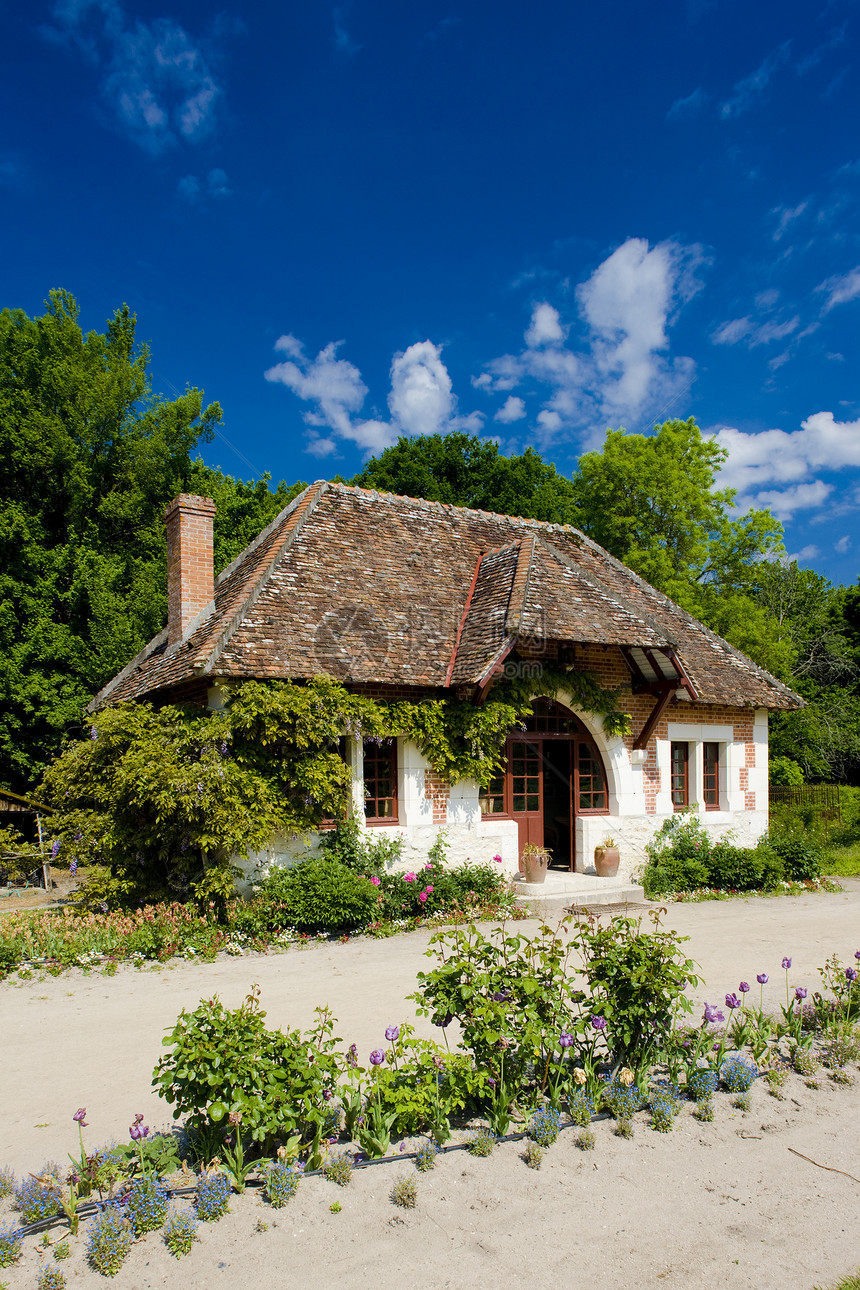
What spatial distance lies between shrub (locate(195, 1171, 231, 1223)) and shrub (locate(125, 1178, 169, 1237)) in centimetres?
15

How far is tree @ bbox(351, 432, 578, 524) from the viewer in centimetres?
2752

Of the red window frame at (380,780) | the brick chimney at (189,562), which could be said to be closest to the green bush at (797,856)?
the red window frame at (380,780)

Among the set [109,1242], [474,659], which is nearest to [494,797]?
[474,659]

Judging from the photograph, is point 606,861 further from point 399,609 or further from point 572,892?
point 399,609

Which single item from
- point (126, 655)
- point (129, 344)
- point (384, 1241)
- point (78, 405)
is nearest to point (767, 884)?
point (384, 1241)

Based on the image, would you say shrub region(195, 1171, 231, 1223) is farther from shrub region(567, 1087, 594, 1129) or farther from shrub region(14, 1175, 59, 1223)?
shrub region(567, 1087, 594, 1129)

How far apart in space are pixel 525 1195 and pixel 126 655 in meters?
17.1

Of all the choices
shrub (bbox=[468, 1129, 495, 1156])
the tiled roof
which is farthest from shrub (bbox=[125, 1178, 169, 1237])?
the tiled roof

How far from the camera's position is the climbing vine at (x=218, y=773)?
946 centimetres

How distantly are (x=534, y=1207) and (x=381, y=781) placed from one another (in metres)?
7.73

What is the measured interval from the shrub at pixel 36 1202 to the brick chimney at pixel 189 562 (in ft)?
30.0

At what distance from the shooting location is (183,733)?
32.8ft

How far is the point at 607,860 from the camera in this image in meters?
12.5

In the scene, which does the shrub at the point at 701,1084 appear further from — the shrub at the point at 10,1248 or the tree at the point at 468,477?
the tree at the point at 468,477
